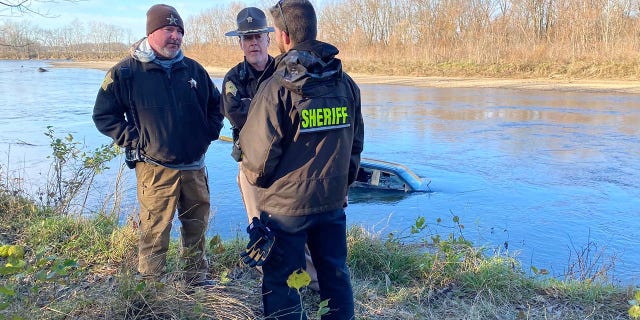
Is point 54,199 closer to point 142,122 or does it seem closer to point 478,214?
point 142,122

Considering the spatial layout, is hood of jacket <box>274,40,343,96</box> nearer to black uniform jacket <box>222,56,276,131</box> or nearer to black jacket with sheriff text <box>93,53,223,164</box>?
black uniform jacket <box>222,56,276,131</box>

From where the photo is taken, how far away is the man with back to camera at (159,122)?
335cm

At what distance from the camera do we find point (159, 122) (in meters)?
3.36

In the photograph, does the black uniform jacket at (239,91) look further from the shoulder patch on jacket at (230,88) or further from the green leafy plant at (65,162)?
the green leafy plant at (65,162)

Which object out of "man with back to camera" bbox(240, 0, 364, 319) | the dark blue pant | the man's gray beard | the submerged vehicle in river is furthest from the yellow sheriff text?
the submerged vehicle in river

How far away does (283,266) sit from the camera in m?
2.68

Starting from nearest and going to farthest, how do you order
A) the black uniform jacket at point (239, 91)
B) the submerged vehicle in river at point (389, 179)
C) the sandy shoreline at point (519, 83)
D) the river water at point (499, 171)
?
the black uniform jacket at point (239, 91), the river water at point (499, 171), the submerged vehicle in river at point (389, 179), the sandy shoreline at point (519, 83)

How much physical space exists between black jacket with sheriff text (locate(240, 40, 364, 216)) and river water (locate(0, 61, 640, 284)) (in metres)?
2.78

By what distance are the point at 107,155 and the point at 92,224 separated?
1307 mm

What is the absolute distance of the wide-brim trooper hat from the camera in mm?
3367

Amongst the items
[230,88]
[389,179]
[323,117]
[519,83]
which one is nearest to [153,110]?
[230,88]

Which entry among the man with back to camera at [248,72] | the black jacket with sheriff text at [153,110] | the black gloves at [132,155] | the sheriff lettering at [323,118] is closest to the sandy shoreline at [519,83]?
the man with back to camera at [248,72]

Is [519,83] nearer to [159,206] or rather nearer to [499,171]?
[499,171]

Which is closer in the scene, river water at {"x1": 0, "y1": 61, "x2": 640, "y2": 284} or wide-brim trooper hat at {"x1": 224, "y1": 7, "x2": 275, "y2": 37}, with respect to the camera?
wide-brim trooper hat at {"x1": 224, "y1": 7, "x2": 275, "y2": 37}
